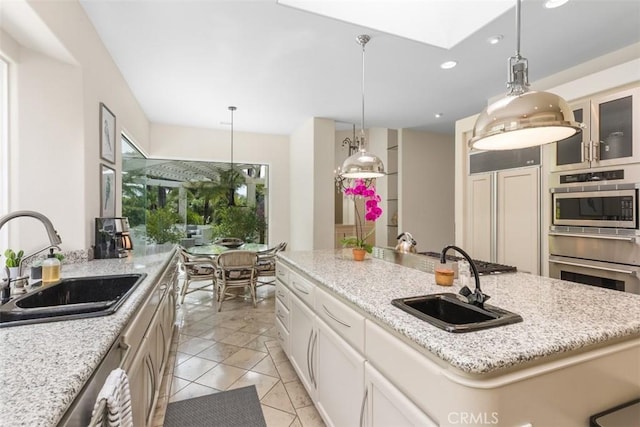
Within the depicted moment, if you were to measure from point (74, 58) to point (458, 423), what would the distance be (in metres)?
3.01

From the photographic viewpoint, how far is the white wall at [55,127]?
2.06 meters

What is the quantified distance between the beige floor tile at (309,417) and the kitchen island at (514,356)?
674mm

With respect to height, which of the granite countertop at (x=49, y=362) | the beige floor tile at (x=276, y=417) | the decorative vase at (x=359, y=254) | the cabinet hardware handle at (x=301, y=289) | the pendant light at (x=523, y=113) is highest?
the pendant light at (x=523, y=113)

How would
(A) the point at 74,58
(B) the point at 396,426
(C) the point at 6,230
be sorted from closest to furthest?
(B) the point at 396,426 < (C) the point at 6,230 < (A) the point at 74,58

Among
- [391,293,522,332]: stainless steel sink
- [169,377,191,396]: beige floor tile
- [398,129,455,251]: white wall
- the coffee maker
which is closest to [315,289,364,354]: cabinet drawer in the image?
[391,293,522,332]: stainless steel sink

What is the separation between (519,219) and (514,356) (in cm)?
254

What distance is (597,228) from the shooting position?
2.39 meters

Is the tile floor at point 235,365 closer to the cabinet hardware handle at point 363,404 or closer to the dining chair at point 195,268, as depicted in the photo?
the dining chair at point 195,268

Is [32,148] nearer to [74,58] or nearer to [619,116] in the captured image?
[74,58]

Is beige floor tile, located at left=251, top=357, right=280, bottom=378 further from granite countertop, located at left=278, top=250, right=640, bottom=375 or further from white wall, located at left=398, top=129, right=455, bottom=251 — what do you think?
white wall, located at left=398, top=129, right=455, bottom=251

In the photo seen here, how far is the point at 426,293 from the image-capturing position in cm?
157

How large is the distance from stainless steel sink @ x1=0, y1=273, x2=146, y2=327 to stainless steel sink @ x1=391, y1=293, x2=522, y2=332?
1255 millimetres

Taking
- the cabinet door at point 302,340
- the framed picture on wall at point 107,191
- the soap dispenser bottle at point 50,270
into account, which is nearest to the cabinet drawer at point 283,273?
the cabinet door at point 302,340

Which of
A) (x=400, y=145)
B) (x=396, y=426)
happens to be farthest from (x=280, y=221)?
(x=396, y=426)
